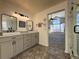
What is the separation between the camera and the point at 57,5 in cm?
430

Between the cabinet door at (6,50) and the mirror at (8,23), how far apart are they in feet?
3.03

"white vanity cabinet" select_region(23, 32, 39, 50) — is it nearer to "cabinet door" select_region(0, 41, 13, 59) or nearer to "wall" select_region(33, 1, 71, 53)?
"wall" select_region(33, 1, 71, 53)

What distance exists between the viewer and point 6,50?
2.65 meters

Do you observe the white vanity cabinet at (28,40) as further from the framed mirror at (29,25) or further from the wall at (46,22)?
the framed mirror at (29,25)

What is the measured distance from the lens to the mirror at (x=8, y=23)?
3.49 metres

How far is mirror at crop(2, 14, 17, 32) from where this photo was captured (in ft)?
11.5

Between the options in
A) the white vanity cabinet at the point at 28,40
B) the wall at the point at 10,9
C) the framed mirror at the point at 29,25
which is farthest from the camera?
the framed mirror at the point at 29,25

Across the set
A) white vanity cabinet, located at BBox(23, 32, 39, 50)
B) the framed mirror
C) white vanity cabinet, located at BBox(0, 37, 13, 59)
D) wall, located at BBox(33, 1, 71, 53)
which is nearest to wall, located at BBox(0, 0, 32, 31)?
the framed mirror

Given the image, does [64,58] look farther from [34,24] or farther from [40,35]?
[34,24]

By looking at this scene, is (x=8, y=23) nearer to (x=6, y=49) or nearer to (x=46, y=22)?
(x=6, y=49)

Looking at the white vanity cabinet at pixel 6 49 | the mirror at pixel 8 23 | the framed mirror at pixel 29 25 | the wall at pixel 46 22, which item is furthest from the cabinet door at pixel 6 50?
the framed mirror at pixel 29 25

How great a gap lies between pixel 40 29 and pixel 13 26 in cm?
209

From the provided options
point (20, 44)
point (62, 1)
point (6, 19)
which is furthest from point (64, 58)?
point (6, 19)

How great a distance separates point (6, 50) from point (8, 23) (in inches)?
55.1
